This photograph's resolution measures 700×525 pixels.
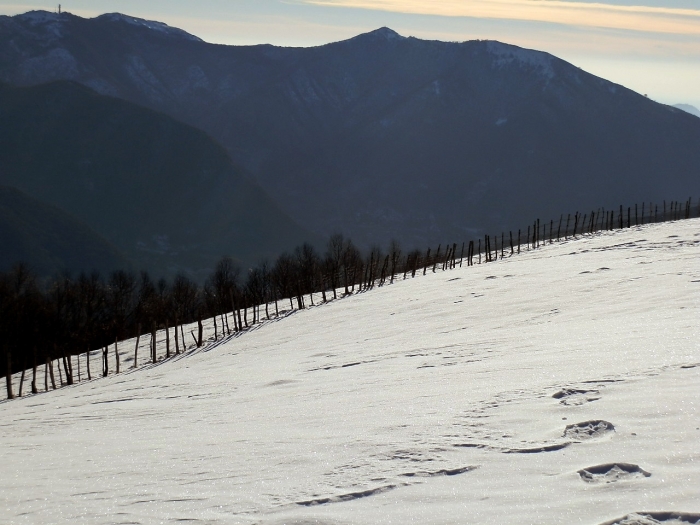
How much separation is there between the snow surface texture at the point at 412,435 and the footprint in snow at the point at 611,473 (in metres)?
0.02

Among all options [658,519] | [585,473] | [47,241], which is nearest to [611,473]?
[585,473]

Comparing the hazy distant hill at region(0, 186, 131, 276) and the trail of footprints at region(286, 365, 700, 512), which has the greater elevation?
the hazy distant hill at region(0, 186, 131, 276)

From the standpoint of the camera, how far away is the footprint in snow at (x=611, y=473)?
744 centimetres

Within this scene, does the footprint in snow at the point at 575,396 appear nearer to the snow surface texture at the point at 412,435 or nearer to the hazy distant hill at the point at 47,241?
the snow surface texture at the point at 412,435

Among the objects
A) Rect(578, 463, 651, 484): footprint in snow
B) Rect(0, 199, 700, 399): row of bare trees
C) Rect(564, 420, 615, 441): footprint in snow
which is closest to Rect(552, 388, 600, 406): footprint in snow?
Rect(564, 420, 615, 441): footprint in snow

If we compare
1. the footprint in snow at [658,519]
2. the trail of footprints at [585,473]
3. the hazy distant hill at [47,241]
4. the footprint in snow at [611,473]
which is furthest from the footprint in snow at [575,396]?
the hazy distant hill at [47,241]

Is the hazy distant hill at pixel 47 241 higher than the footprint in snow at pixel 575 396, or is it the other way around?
the hazy distant hill at pixel 47 241

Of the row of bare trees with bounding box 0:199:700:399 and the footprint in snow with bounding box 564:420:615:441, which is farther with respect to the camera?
the row of bare trees with bounding box 0:199:700:399

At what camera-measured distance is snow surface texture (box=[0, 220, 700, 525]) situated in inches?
295

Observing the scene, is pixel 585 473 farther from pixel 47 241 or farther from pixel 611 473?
pixel 47 241

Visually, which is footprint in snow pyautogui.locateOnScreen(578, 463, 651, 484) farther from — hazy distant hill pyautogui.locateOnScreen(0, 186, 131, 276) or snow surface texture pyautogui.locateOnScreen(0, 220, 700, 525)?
hazy distant hill pyautogui.locateOnScreen(0, 186, 131, 276)

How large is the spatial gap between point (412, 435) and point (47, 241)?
142 m

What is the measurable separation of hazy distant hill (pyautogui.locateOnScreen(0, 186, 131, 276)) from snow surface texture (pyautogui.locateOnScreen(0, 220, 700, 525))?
385 ft

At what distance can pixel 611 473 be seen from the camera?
7.61 meters
